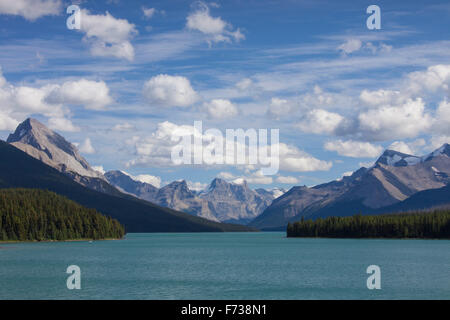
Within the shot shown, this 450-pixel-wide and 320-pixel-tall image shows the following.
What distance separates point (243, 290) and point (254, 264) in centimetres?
5178

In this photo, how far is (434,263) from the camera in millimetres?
139125

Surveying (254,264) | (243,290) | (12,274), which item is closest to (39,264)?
(12,274)

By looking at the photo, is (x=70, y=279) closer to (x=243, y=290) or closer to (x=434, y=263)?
(x=243, y=290)

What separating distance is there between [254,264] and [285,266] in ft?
34.1
